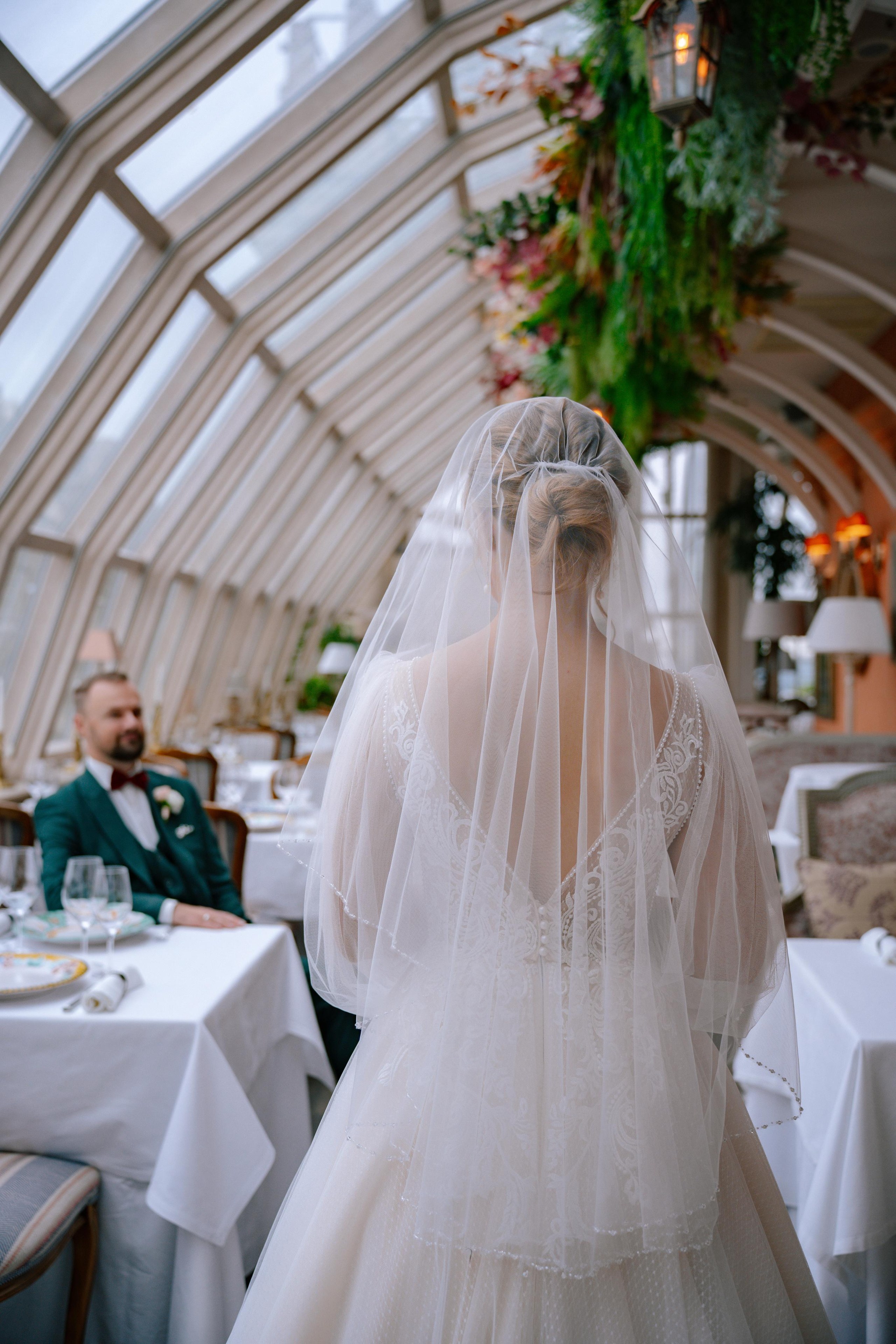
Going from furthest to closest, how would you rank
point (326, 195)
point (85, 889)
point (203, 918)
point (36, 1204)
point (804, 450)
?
point (804, 450), point (326, 195), point (203, 918), point (85, 889), point (36, 1204)

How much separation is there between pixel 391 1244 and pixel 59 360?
4627mm

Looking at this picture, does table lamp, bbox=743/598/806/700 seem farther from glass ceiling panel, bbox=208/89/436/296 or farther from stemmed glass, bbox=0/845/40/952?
stemmed glass, bbox=0/845/40/952

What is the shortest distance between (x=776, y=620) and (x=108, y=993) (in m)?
9.96

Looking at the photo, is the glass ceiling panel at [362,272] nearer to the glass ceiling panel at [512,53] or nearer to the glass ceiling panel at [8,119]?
the glass ceiling panel at [512,53]

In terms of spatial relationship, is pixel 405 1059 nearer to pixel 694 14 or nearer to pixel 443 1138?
pixel 443 1138

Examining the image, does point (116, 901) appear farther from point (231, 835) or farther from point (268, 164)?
point (268, 164)

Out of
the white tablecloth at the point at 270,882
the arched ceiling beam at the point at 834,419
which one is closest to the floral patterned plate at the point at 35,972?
the white tablecloth at the point at 270,882

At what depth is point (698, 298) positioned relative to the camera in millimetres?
3900

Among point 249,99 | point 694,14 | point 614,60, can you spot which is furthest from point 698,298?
point 249,99

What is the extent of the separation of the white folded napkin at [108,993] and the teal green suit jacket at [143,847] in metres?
0.60

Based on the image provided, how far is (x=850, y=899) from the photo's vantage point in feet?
9.76

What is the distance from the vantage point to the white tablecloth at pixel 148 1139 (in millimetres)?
1774

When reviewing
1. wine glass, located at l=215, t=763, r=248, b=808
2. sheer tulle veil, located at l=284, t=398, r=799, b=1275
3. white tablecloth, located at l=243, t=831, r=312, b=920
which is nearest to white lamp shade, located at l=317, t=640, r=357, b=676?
wine glass, located at l=215, t=763, r=248, b=808

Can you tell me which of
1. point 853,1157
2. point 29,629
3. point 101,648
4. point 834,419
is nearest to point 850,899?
point 853,1157
